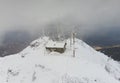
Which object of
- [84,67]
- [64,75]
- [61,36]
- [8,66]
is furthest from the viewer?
[61,36]

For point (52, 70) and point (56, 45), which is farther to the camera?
point (56, 45)

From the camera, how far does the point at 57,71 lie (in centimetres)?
9356

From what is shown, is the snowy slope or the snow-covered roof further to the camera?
the snow-covered roof

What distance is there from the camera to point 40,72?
3760 inches

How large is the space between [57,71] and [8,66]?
2080cm

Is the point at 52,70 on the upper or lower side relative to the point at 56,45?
lower

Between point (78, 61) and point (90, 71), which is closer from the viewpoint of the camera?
point (90, 71)

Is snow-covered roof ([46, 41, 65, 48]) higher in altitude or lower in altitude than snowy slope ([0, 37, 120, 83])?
higher

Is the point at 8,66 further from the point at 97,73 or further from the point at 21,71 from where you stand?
the point at 97,73

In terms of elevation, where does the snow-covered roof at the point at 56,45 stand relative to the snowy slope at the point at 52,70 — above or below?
above

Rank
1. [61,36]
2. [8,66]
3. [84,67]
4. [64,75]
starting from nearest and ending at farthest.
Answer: [64,75] → [84,67] → [8,66] → [61,36]

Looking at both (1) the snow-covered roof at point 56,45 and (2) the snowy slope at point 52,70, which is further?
(1) the snow-covered roof at point 56,45

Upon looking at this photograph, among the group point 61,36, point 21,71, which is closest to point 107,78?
point 21,71

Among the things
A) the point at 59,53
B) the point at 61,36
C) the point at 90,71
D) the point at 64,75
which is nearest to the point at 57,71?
the point at 64,75
